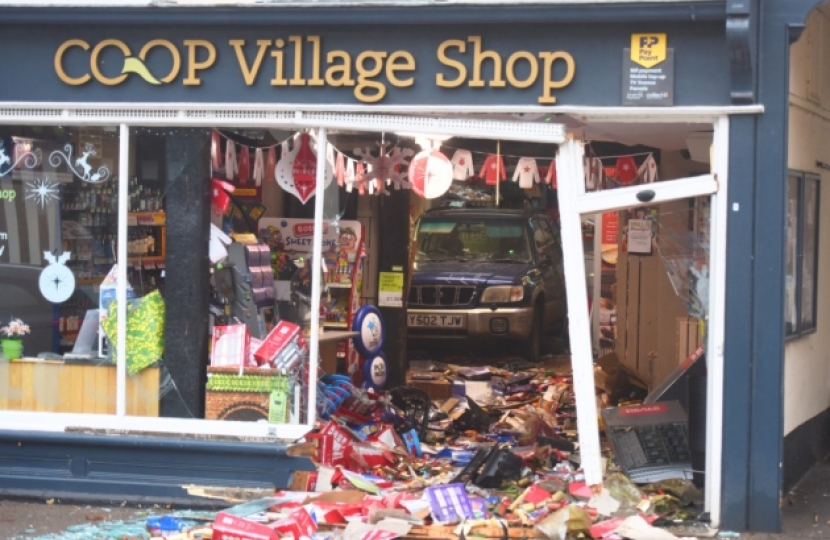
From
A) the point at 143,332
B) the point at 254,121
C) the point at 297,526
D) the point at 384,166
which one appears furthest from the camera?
Result: the point at 384,166

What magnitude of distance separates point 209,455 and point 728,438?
3651 mm

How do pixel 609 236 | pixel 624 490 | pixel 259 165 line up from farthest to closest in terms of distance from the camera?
pixel 609 236
pixel 259 165
pixel 624 490

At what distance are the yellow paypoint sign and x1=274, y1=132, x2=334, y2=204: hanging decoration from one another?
2.41 meters

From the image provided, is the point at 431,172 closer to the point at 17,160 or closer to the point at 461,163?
the point at 461,163

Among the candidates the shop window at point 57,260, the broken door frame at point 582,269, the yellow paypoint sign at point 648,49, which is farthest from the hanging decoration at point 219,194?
the yellow paypoint sign at point 648,49

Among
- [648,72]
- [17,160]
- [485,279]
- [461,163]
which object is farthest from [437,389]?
[648,72]

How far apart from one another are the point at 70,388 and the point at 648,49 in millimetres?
4951

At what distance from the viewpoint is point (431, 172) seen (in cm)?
913

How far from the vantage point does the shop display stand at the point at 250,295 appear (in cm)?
916

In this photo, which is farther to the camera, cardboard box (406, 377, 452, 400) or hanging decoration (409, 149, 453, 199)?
cardboard box (406, 377, 452, 400)

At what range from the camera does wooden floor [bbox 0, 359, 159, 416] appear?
8.93 metres

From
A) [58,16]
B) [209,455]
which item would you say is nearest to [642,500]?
[209,455]

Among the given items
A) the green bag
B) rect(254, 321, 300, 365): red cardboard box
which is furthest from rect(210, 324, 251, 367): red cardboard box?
the green bag

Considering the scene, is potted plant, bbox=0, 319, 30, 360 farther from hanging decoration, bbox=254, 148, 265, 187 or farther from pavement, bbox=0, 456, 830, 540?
hanging decoration, bbox=254, 148, 265, 187
